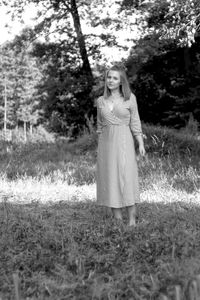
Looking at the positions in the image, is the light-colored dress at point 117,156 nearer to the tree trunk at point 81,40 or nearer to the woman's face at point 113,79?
the woman's face at point 113,79

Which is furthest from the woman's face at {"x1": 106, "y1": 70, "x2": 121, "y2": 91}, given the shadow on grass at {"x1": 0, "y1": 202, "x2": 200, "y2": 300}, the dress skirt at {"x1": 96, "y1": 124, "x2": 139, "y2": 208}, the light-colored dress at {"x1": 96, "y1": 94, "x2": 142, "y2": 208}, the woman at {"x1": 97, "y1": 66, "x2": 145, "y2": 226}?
Result: the shadow on grass at {"x1": 0, "y1": 202, "x2": 200, "y2": 300}

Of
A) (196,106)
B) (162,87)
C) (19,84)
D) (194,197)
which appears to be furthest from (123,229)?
(19,84)

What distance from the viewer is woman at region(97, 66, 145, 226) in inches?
219

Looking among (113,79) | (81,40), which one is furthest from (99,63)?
(113,79)

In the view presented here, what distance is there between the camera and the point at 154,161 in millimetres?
10859

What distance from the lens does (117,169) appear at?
5570 mm

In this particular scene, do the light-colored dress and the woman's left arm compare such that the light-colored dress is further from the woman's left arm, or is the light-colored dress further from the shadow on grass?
the shadow on grass

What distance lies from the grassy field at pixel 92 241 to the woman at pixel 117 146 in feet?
Answer: 1.13

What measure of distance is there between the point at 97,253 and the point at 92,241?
0.35 meters

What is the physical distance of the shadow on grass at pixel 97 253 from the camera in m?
3.61

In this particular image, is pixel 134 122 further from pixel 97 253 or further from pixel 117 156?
pixel 97 253

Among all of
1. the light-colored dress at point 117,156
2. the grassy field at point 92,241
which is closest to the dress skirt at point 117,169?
the light-colored dress at point 117,156

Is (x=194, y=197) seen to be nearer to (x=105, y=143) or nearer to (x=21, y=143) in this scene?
(x=105, y=143)

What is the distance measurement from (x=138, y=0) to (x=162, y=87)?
4.05 metres
